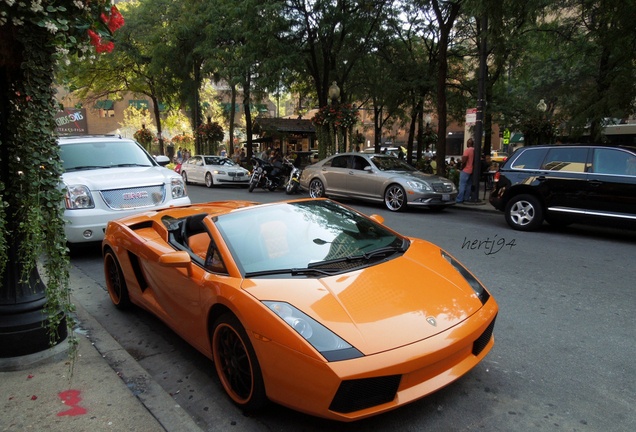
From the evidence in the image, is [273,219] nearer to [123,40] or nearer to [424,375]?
[424,375]

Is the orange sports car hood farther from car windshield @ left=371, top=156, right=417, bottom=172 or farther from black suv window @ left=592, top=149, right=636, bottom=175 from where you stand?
car windshield @ left=371, top=156, right=417, bottom=172

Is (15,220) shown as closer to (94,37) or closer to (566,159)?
(94,37)

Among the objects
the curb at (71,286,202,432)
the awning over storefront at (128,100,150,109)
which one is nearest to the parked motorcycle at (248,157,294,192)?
the curb at (71,286,202,432)

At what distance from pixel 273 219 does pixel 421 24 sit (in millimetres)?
20726

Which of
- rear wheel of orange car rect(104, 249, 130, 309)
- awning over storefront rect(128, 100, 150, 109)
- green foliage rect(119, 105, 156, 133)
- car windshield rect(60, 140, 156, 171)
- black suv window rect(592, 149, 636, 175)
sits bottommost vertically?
rear wheel of orange car rect(104, 249, 130, 309)

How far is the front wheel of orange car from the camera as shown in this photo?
262 centimetres

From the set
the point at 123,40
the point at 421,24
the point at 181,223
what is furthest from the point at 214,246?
the point at 123,40

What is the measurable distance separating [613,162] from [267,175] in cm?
1234

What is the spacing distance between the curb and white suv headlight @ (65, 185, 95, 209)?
2754 millimetres

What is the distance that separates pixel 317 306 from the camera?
2.60m

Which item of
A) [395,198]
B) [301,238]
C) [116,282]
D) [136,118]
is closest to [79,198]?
[116,282]

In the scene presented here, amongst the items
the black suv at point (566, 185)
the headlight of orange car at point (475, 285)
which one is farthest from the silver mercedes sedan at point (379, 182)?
the headlight of orange car at point (475, 285)

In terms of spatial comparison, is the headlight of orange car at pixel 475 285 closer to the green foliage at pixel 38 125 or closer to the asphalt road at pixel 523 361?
the asphalt road at pixel 523 361

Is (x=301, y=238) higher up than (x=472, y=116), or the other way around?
(x=472, y=116)
